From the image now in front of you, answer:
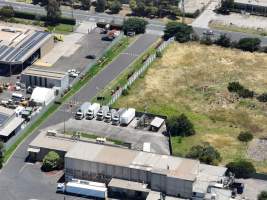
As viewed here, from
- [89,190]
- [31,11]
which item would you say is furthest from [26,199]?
[31,11]

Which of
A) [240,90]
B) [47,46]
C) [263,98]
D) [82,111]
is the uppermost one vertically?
[47,46]

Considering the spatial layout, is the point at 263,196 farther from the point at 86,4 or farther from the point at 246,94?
the point at 86,4

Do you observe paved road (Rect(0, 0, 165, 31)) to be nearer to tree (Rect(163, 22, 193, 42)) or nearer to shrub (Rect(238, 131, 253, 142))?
tree (Rect(163, 22, 193, 42))

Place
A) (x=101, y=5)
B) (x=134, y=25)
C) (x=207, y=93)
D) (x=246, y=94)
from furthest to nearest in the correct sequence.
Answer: (x=101, y=5) < (x=134, y=25) < (x=207, y=93) < (x=246, y=94)

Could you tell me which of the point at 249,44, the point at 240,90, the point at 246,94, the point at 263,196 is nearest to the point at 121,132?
the point at 246,94

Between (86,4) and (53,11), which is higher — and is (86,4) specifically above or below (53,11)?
below

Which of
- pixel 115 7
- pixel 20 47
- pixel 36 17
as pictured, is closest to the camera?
pixel 20 47

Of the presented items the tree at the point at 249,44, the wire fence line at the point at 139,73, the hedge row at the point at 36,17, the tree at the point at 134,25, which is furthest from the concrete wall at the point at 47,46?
the tree at the point at 249,44
